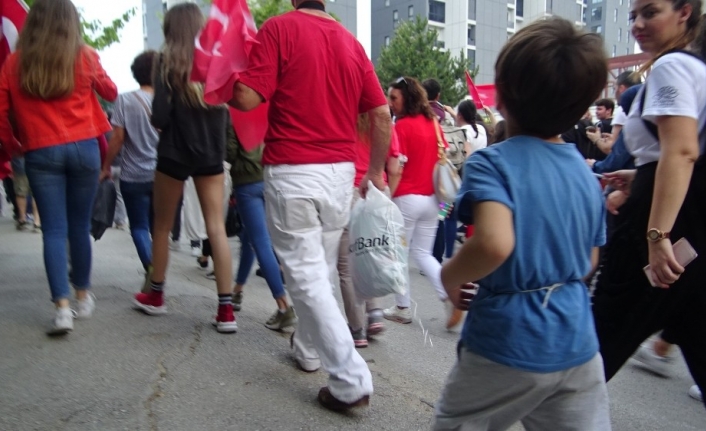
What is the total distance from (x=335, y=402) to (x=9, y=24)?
10.7ft

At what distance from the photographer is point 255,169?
429 centimetres

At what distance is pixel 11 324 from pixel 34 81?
57.9 inches

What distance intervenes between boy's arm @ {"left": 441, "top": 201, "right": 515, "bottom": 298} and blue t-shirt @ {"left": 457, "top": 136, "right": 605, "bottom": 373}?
0.11 ft

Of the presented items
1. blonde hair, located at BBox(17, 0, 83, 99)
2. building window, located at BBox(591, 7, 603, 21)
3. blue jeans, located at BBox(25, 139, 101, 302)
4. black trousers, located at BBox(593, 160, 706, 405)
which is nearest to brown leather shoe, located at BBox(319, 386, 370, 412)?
black trousers, located at BBox(593, 160, 706, 405)

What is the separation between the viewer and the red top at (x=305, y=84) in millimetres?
2730

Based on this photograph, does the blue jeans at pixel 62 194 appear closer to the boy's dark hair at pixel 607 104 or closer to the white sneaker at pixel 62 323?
the white sneaker at pixel 62 323

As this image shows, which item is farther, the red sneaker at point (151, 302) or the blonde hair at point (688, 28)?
the red sneaker at point (151, 302)

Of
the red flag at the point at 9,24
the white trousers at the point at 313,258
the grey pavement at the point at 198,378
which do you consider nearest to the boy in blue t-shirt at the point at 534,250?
Answer: the white trousers at the point at 313,258

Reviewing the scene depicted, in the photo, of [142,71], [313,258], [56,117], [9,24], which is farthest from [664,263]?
[9,24]

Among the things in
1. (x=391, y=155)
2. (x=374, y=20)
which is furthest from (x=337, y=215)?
(x=374, y=20)

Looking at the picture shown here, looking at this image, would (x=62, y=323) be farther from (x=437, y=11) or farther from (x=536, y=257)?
(x=437, y=11)

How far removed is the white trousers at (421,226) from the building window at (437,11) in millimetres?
58025

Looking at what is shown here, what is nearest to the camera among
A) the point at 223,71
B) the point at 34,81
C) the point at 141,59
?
the point at 223,71

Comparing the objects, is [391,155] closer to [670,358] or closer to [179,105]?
[179,105]
